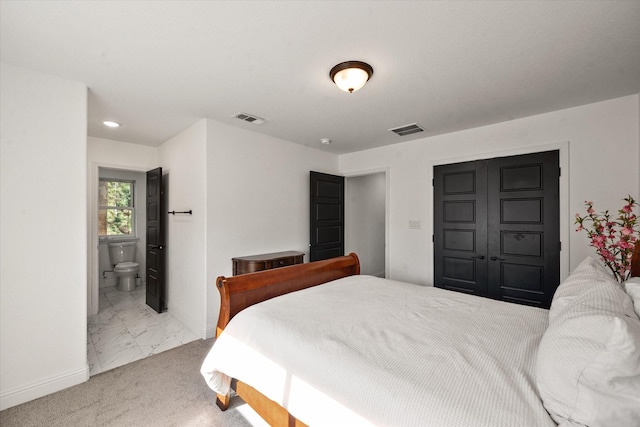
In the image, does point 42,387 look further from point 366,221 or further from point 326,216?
point 366,221

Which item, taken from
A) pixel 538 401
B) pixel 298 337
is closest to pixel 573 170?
pixel 538 401

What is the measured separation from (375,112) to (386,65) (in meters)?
0.98

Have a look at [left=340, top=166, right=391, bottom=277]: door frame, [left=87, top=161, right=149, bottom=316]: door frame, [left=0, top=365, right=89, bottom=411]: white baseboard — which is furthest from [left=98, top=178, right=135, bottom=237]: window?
[left=340, top=166, right=391, bottom=277]: door frame

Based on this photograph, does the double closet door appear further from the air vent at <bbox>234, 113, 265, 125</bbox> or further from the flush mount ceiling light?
the air vent at <bbox>234, 113, 265, 125</bbox>

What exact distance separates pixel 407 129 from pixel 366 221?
8.05ft

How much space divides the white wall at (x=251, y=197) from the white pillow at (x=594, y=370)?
10.3 feet

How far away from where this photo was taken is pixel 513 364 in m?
1.25

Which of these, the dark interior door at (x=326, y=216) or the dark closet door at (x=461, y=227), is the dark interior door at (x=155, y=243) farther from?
the dark closet door at (x=461, y=227)

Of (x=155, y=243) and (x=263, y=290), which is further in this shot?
(x=155, y=243)

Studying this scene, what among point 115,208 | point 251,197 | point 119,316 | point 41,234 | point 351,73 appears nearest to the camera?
point 351,73

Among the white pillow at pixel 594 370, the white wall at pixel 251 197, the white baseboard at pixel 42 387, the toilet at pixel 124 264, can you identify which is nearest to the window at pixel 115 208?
the toilet at pixel 124 264

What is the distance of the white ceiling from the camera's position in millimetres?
1605

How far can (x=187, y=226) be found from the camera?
3.67 meters

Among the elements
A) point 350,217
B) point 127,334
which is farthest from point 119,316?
point 350,217
